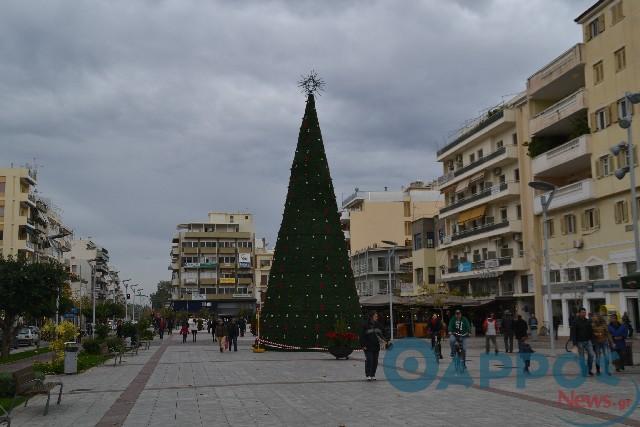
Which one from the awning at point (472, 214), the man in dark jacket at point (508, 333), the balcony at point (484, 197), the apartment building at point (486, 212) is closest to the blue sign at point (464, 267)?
the apartment building at point (486, 212)

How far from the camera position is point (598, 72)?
125 ft

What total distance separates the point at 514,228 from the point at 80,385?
36.9 m

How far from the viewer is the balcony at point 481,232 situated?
4909 centimetres

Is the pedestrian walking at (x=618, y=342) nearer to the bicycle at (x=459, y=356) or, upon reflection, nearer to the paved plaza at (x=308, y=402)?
the paved plaza at (x=308, y=402)

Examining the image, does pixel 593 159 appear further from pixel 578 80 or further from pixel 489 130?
pixel 489 130

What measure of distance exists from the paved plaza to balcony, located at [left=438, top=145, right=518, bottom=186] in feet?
104

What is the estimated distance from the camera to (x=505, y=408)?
469 inches

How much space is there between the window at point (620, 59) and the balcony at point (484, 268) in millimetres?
16274

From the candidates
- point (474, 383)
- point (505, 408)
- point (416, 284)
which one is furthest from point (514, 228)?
point (505, 408)

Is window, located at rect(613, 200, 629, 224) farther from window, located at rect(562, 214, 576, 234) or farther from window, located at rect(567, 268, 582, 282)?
window, located at rect(567, 268, 582, 282)

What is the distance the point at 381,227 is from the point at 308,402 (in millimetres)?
71978

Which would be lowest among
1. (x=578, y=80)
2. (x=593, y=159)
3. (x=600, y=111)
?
(x=593, y=159)

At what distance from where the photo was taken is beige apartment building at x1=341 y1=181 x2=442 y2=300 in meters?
79.4

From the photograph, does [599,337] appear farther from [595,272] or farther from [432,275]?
[432,275]
